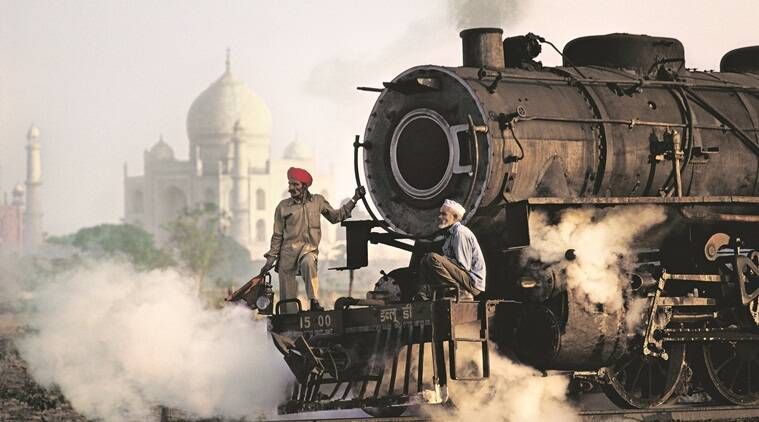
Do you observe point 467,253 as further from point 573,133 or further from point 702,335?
point 702,335

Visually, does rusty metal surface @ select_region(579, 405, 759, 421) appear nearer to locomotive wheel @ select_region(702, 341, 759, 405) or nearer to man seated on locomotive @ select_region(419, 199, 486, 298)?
locomotive wheel @ select_region(702, 341, 759, 405)

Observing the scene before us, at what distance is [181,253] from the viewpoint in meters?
101

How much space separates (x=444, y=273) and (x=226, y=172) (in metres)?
166

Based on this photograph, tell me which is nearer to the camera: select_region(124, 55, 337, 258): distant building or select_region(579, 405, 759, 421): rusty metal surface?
select_region(579, 405, 759, 421): rusty metal surface

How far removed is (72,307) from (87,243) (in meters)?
117

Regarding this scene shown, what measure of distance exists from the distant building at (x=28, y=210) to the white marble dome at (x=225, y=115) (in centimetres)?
2159

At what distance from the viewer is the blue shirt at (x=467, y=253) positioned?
11.9 m

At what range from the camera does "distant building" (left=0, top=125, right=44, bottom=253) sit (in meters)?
152

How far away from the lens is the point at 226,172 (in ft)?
579

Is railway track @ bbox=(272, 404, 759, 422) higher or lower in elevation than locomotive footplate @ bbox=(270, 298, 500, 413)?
lower

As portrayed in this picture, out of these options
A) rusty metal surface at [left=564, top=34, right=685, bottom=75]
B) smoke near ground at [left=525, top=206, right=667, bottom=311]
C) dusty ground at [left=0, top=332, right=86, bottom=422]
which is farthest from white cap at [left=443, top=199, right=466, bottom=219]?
dusty ground at [left=0, top=332, right=86, bottom=422]

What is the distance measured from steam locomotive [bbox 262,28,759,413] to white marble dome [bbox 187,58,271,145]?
161630mm

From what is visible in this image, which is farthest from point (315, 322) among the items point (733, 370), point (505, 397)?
point (733, 370)

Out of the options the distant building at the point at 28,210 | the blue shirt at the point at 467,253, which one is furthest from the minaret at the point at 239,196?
the blue shirt at the point at 467,253
